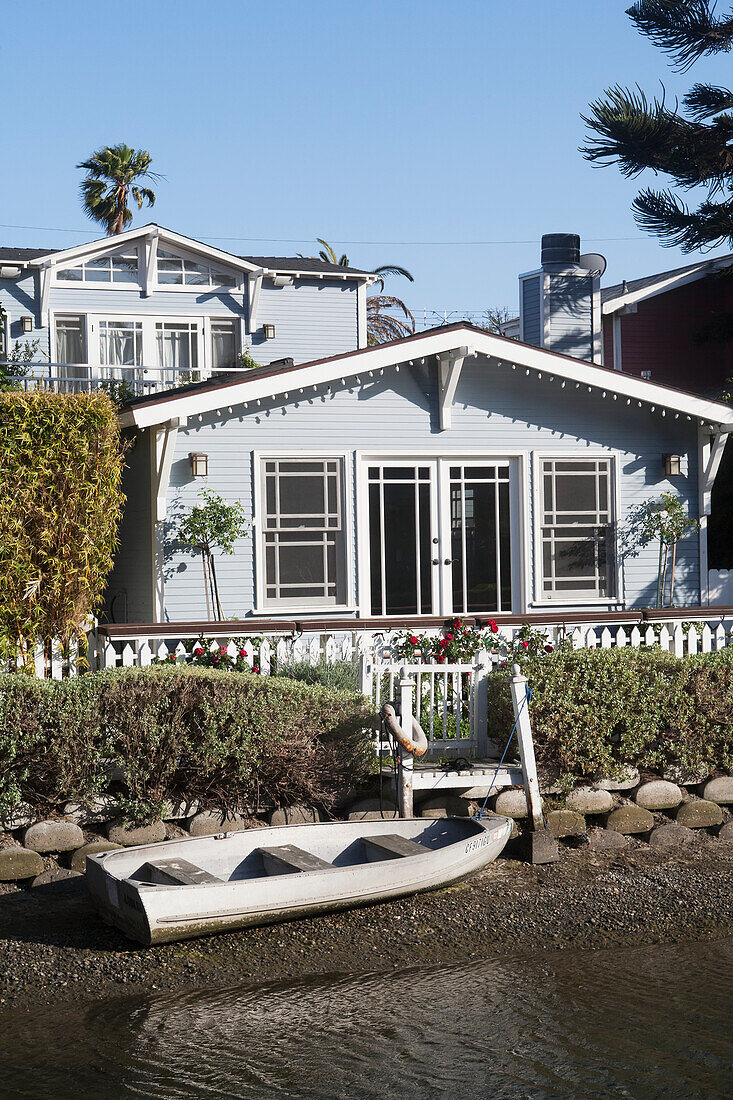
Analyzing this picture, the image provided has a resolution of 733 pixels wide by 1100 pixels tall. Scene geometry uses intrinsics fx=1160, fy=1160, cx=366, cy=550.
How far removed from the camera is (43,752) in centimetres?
806

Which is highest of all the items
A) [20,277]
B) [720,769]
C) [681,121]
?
[681,121]

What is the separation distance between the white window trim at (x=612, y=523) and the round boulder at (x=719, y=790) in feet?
13.4

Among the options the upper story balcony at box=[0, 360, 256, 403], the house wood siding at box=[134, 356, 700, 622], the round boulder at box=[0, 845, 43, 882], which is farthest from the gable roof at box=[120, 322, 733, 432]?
the upper story balcony at box=[0, 360, 256, 403]

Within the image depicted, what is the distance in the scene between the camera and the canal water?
17.4 feet

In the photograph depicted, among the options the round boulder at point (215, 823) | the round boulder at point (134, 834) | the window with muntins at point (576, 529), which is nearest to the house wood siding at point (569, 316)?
the window with muntins at point (576, 529)

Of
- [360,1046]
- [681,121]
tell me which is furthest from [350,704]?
[681,121]

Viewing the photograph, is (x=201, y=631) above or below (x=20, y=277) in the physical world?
below

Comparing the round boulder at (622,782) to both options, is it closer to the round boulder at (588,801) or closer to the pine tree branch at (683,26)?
the round boulder at (588,801)

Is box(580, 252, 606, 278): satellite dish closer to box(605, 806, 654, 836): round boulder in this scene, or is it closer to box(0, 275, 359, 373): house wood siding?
box(0, 275, 359, 373): house wood siding

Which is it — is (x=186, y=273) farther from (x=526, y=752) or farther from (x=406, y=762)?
(x=526, y=752)

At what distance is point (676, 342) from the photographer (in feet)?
79.3

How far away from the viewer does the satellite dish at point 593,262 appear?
76.0ft

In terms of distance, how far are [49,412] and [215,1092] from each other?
6.57 meters

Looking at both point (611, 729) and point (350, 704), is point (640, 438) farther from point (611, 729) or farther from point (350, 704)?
point (350, 704)
